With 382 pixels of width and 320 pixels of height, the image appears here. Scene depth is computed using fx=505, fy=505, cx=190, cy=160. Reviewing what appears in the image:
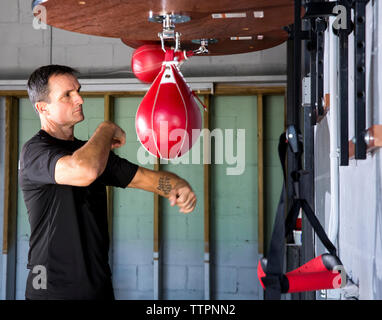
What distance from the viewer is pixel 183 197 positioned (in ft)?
5.98

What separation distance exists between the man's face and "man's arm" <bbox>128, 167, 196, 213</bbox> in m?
0.37

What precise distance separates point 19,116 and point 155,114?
3402 mm

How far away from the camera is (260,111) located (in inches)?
197

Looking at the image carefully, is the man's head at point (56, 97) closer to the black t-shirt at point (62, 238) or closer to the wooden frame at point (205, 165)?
the black t-shirt at point (62, 238)

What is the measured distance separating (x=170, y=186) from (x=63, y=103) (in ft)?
2.13

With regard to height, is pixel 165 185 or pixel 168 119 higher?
pixel 168 119

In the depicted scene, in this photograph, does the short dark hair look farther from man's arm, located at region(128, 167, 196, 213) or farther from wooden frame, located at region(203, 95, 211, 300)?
wooden frame, located at region(203, 95, 211, 300)

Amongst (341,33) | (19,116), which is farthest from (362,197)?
(19,116)

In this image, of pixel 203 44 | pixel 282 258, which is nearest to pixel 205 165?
pixel 203 44

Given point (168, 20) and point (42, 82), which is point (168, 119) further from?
point (42, 82)

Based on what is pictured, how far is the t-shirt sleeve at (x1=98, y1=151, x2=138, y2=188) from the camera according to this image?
83.8 inches

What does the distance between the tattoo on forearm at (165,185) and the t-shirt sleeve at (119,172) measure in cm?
21

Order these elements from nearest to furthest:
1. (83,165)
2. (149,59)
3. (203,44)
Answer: (83,165) → (203,44) → (149,59)

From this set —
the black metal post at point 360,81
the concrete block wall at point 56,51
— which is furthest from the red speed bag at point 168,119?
the concrete block wall at point 56,51
